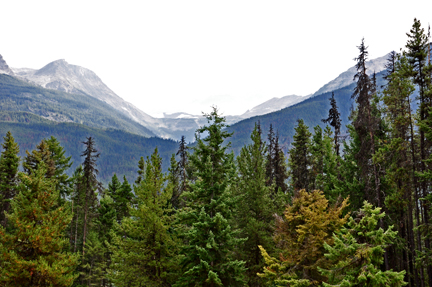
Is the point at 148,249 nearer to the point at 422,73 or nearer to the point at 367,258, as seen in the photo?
the point at 367,258

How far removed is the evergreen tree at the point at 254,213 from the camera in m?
18.9

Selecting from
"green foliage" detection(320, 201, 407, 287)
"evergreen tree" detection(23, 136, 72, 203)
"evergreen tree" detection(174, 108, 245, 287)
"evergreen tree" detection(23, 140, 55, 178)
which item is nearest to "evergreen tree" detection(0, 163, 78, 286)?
"evergreen tree" detection(174, 108, 245, 287)

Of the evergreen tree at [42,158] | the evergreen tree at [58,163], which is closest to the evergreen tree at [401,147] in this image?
the evergreen tree at [42,158]

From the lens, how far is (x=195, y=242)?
1566 cm

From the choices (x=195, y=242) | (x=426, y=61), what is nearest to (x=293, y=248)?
(x=195, y=242)

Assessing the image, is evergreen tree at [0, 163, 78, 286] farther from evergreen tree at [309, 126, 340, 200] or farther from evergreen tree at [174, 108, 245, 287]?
evergreen tree at [309, 126, 340, 200]

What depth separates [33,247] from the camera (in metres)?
15.0

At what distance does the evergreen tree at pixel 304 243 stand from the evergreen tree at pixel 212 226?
250 centimetres

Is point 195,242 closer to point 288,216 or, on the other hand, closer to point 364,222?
point 288,216

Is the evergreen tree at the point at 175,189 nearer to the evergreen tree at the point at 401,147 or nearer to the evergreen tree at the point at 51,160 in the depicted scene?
the evergreen tree at the point at 51,160

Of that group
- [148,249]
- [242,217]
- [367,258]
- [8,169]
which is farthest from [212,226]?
[8,169]

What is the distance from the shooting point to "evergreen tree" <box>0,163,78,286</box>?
47.5ft

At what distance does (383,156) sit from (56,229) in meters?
19.9

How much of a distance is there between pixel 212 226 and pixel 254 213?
227 inches
